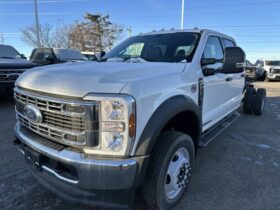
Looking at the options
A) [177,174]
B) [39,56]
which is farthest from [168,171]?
[39,56]

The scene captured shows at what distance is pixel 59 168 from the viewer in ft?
7.12

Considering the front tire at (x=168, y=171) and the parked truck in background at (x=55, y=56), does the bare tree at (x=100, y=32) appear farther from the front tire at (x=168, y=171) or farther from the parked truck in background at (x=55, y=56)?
the front tire at (x=168, y=171)

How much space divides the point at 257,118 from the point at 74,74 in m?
5.81

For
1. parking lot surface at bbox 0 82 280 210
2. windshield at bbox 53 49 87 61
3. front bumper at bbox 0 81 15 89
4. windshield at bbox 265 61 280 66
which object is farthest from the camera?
windshield at bbox 265 61 280 66

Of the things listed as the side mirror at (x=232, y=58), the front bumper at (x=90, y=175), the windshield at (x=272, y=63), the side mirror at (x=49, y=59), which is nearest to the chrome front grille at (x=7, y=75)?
the side mirror at (x=49, y=59)

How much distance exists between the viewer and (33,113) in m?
2.34

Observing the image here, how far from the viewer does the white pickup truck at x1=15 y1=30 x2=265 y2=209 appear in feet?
6.42

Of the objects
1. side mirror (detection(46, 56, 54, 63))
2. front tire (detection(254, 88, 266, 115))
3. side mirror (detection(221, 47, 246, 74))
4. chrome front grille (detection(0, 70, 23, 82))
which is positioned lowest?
front tire (detection(254, 88, 266, 115))

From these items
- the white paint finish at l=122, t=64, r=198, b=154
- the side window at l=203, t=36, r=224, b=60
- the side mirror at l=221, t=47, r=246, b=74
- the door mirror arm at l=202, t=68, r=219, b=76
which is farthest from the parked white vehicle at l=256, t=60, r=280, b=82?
the white paint finish at l=122, t=64, r=198, b=154

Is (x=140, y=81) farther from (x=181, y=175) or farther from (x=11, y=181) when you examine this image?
(x=11, y=181)

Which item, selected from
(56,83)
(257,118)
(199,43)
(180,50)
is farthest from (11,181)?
(257,118)

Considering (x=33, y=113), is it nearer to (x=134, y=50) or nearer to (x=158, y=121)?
(x=158, y=121)

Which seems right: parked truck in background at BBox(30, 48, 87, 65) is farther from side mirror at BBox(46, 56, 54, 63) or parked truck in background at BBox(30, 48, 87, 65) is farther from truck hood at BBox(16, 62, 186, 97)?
truck hood at BBox(16, 62, 186, 97)

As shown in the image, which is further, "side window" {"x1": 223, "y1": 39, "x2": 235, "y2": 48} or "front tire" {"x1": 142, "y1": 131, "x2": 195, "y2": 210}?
"side window" {"x1": 223, "y1": 39, "x2": 235, "y2": 48}
